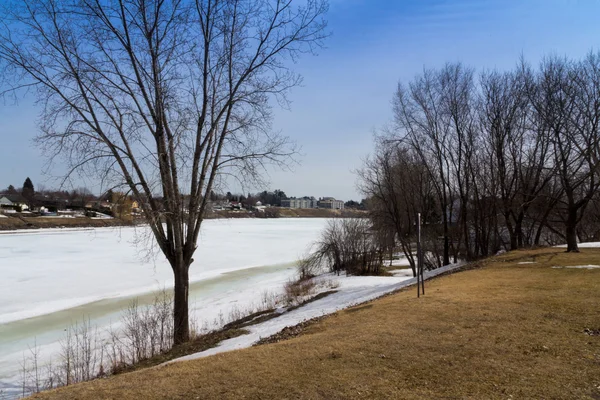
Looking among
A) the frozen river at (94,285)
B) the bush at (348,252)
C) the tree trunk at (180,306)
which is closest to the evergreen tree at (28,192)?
the frozen river at (94,285)

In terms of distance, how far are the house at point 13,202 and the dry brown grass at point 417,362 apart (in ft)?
285

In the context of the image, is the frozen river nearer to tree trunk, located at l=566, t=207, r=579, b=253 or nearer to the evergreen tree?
tree trunk, located at l=566, t=207, r=579, b=253

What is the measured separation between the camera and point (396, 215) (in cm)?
2488

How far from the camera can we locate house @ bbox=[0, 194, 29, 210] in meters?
77.3

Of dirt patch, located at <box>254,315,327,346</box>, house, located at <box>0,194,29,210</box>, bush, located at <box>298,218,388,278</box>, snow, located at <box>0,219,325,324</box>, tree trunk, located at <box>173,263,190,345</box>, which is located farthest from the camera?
house, located at <box>0,194,29,210</box>

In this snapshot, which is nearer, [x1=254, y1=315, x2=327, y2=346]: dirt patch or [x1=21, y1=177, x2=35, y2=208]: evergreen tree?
[x1=254, y1=315, x2=327, y2=346]: dirt patch

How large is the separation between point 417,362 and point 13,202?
340 feet

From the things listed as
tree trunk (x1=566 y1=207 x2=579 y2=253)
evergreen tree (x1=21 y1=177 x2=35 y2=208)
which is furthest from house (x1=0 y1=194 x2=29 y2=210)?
tree trunk (x1=566 y1=207 x2=579 y2=253)

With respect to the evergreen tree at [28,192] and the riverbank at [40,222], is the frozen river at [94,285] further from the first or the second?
the evergreen tree at [28,192]

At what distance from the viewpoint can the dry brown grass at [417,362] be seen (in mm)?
4125

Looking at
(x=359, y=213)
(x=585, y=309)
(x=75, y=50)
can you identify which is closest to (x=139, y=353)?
(x=75, y=50)

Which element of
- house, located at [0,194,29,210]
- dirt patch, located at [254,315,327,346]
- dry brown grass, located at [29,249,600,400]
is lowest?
dirt patch, located at [254,315,327,346]

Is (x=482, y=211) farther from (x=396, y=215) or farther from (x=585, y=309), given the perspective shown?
(x=585, y=309)

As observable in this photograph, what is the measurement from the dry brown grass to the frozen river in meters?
5.27
